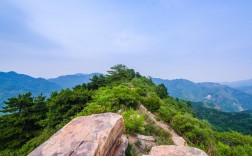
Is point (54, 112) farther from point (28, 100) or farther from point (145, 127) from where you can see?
point (145, 127)

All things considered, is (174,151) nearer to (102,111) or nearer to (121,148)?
(121,148)

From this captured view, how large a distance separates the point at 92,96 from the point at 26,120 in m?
9.16

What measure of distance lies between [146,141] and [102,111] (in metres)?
3.18

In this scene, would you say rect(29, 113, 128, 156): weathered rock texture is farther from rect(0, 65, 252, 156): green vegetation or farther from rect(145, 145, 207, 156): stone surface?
rect(0, 65, 252, 156): green vegetation

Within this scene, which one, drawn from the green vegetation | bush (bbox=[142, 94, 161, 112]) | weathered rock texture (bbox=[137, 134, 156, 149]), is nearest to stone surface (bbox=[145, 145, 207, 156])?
the green vegetation

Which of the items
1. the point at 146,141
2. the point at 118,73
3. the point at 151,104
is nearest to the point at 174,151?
the point at 146,141

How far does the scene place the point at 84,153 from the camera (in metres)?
4.31

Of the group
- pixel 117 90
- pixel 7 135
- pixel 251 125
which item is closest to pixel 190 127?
pixel 117 90

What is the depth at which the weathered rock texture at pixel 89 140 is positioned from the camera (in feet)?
14.8

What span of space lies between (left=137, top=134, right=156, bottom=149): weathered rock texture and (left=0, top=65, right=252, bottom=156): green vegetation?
32 cm

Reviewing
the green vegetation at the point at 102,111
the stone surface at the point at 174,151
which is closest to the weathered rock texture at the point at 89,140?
the stone surface at the point at 174,151

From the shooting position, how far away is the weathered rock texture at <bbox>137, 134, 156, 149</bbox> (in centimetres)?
766

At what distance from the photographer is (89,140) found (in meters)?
4.79

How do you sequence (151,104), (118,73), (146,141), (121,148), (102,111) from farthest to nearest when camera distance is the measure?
(118,73)
(151,104)
(102,111)
(146,141)
(121,148)
